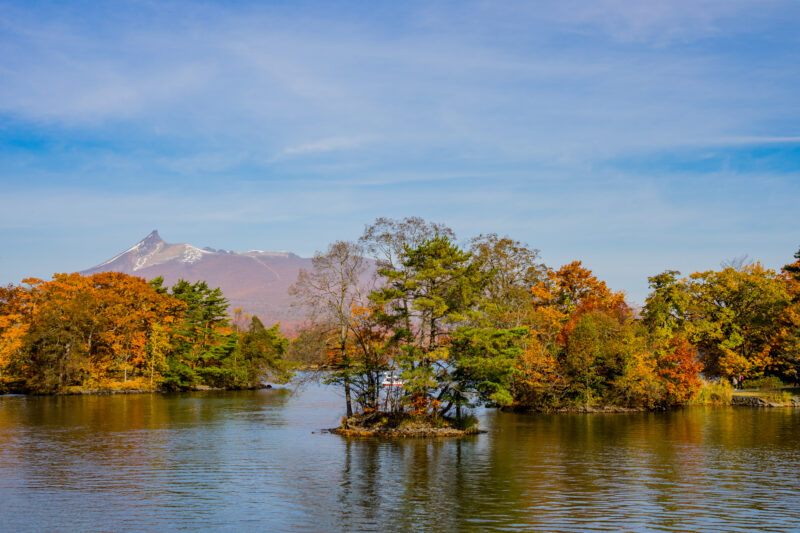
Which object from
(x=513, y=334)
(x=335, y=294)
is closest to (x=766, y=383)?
(x=513, y=334)

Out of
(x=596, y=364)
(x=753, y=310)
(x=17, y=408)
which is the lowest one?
(x=17, y=408)

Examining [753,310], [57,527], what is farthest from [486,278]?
[753,310]

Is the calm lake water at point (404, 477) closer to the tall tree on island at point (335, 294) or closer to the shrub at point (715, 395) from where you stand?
the tall tree on island at point (335, 294)

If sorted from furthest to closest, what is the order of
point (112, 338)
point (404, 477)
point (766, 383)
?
point (112, 338), point (766, 383), point (404, 477)

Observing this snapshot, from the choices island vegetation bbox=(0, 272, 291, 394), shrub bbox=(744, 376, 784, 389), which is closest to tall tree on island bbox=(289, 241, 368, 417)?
island vegetation bbox=(0, 272, 291, 394)

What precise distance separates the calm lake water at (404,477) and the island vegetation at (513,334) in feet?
13.2

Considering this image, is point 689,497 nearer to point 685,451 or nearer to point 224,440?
point 685,451

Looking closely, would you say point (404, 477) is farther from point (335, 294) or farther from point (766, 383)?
point (766, 383)

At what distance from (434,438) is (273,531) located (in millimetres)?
21694

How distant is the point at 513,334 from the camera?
4181 centimetres

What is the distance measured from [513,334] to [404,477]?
50.8 feet

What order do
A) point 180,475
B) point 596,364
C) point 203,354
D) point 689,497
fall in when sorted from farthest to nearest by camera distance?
point 203,354
point 596,364
point 180,475
point 689,497

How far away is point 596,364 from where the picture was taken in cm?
5728

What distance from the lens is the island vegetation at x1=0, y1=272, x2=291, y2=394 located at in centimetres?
7988
